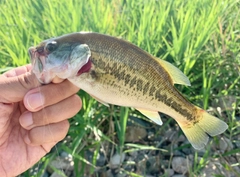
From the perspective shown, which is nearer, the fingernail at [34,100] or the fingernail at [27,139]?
the fingernail at [34,100]

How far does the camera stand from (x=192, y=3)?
108 inches

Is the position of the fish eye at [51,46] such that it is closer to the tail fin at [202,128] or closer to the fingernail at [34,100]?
the fingernail at [34,100]

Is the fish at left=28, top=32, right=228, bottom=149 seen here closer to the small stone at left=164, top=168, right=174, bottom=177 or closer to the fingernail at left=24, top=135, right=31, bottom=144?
the fingernail at left=24, top=135, right=31, bottom=144

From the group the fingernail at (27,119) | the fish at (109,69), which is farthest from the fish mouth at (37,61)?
the fingernail at (27,119)

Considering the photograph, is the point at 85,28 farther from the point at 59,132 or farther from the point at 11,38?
the point at 59,132

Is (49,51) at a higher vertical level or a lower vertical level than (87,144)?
higher

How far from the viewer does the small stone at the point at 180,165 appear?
2166 mm

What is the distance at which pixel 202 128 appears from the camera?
4.91 ft

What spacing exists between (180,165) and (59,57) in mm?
1244

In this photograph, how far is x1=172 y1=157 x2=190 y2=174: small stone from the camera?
85.3 inches

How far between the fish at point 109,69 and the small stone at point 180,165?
0.91 m

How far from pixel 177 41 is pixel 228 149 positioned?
685mm

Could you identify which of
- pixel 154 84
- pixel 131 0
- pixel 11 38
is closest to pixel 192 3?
pixel 131 0

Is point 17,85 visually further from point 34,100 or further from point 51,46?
point 51,46
